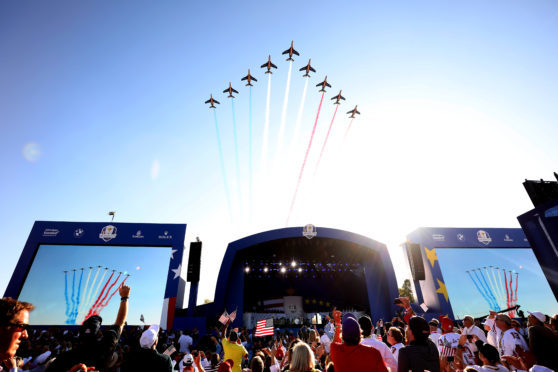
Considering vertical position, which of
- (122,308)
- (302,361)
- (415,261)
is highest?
(415,261)

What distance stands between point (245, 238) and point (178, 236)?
6.09 m

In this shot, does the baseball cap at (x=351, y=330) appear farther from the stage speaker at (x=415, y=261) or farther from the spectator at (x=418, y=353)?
the stage speaker at (x=415, y=261)

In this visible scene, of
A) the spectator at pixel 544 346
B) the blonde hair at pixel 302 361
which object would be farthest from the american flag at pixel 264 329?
the spectator at pixel 544 346

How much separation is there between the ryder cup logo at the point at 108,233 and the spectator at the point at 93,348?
24110 mm

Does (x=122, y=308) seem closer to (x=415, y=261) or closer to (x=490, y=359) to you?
(x=490, y=359)

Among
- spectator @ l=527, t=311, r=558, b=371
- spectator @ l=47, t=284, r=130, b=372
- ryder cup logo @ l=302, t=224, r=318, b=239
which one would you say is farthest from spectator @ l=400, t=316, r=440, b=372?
ryder cup logo @ l=302, t=224, r=318, b=239

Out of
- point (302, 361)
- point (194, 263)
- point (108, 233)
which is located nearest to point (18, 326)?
point (302, 361)

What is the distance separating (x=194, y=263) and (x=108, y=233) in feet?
29.0

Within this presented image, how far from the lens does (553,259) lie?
9453 mm

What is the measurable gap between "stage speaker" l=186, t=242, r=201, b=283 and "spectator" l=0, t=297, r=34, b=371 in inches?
821

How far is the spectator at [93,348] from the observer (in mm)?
3090

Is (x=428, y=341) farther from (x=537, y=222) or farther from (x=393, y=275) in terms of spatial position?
(x=393, y=275)

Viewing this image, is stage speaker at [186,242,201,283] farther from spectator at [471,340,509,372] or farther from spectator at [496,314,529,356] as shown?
spectator at [471,340,509,372]

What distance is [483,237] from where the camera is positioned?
28.2 metres
